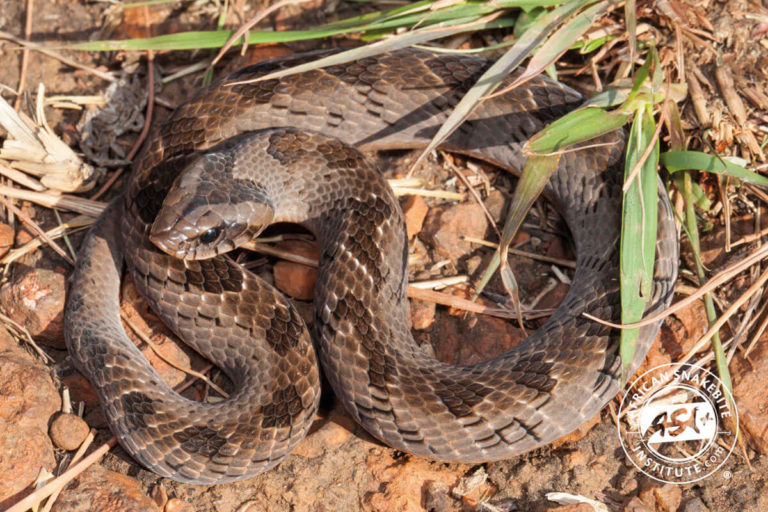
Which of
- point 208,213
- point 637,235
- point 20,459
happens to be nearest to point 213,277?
point 208,213

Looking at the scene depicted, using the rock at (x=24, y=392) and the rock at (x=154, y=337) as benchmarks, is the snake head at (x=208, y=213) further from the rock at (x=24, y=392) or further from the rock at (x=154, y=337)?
the rock at (x=24, y=392)

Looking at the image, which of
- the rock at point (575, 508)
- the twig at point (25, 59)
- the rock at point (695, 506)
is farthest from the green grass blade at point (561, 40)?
the twig at point (25, 59)

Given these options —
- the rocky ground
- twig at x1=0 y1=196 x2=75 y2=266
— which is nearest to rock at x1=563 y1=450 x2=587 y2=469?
the rocky ground

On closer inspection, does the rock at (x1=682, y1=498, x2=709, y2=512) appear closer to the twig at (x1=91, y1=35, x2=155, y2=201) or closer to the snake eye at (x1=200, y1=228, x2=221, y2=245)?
the snake eye at (x1=200, y1=228, x2=221, y2=245)

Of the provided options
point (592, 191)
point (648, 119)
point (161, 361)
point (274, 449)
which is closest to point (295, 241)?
point (161, 361)

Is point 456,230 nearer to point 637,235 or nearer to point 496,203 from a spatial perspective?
point 496,203

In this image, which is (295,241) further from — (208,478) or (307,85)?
(208,478)
